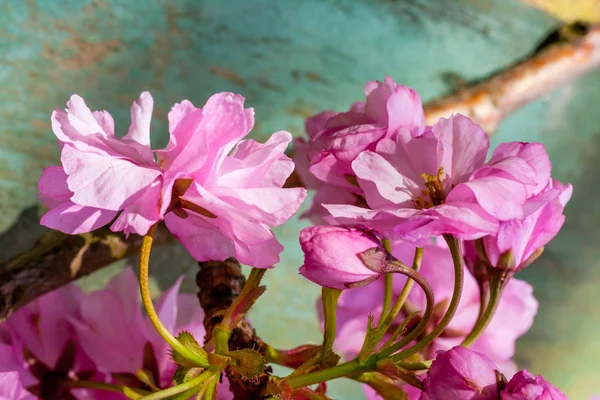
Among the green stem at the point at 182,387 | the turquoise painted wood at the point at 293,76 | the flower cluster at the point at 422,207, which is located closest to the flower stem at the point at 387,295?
the flower cluster at the point at 422,207

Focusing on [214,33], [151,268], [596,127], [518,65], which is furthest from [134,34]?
[596,127]

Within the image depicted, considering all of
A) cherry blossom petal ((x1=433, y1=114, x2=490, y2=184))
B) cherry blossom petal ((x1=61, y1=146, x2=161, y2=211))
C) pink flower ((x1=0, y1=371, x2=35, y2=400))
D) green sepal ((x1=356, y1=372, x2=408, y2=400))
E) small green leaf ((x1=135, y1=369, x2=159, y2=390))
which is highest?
cherry blossom petal ((x1=433, y1=114, x2=490, y2=184))

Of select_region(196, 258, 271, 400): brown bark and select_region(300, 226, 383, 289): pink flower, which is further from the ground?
select_region(300, 226, 383, 289): pink flower

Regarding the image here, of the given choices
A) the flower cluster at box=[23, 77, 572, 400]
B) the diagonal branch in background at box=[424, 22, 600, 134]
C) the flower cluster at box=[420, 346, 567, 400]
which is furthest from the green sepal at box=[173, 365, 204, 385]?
the diagonal branch in background at box=[424, 22, 600, 134]

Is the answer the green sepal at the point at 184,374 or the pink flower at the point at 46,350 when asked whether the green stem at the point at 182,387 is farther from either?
the pink flower at the point at 46,350

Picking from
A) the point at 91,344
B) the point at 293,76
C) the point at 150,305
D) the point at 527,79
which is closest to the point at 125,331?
the point at 91,344

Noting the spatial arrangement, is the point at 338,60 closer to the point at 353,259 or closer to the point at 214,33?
the point at 214,33

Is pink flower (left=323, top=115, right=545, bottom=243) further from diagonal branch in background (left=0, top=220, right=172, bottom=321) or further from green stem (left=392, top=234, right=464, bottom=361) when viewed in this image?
diagonal branch in background (left=0, top=220, right=172, bottom=321)

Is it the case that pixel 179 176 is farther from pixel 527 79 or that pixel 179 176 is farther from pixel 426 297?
pixel 527 79
